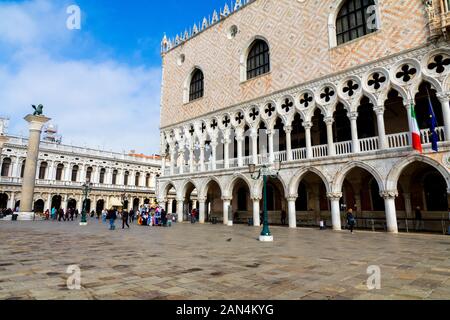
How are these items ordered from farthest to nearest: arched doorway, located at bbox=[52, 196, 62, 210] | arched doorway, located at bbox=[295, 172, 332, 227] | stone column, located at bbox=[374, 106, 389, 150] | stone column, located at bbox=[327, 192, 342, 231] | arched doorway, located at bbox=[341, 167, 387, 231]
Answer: arched doorway, located at bbox=[52, 196, 62, 210] → arched doorway, located at bbox=[295, 172, 332, 227] → arched doorway, located at bbox=[341, 167, 387, 231] → stone column, located at bbox=[327, 192, 342, 231] → stone column, located at bbox=[374, 106, 389, 150]

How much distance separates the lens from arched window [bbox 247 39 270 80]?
62.7 ft

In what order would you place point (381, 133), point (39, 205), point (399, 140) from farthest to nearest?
1. point (39, 205)
2. point (399, 140)
3. point (381, 133)

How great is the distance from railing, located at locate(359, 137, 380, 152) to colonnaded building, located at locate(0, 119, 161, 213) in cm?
3048

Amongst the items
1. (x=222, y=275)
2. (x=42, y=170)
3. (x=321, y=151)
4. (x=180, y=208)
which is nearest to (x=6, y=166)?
(x=42, y=170)

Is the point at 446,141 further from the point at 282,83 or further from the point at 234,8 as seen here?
the point at 234,8

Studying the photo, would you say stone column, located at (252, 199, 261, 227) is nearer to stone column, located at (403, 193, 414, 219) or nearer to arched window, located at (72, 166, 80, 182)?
stone column, located at (403, 193, 414, 219)

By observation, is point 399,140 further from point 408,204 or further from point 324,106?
point 324,106

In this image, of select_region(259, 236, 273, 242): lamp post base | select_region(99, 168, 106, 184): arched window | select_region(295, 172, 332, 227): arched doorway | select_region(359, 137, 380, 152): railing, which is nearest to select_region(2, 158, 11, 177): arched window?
select_region(99, 168, 106, 184): arched window

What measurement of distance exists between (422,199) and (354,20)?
10126 millimetres

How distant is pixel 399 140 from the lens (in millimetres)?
13656

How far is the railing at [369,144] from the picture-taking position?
13.5 m

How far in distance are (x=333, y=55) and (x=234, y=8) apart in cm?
973

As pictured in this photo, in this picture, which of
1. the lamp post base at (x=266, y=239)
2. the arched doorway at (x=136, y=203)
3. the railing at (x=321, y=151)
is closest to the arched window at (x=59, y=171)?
the arched doorway at (x=136, y=203)

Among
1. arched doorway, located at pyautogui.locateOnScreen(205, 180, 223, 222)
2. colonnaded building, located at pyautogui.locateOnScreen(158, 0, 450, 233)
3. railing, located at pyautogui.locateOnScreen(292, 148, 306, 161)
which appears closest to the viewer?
colonnaded building, located at pyautogui.locateOnScreen(158, 0, 450, 233)
